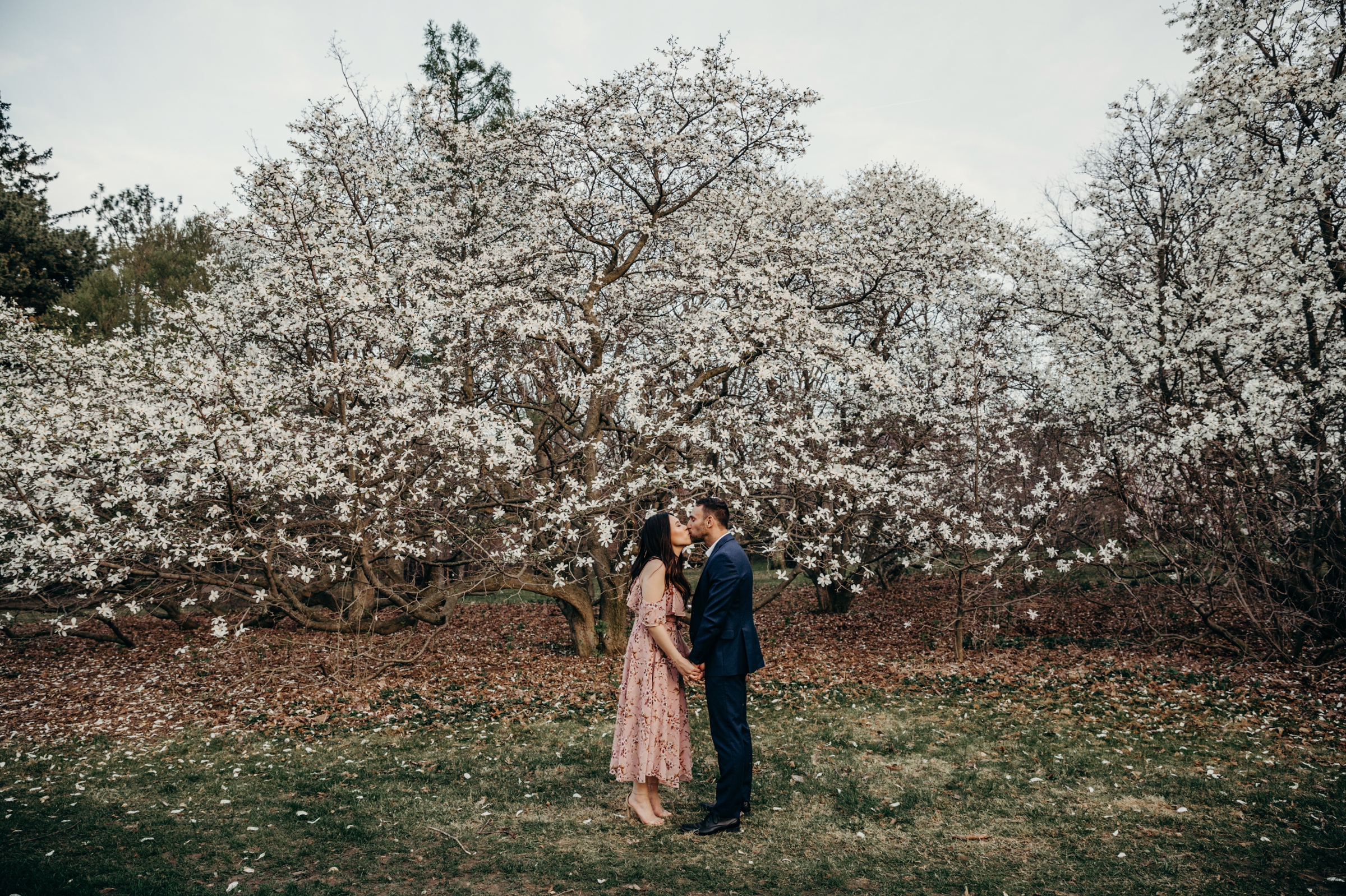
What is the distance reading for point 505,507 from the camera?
34.5 ft

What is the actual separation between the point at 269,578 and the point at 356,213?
18.9 feet

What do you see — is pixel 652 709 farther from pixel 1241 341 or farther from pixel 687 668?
pixel 1241 341

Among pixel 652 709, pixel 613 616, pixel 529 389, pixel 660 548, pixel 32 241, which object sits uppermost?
pixel 32 241

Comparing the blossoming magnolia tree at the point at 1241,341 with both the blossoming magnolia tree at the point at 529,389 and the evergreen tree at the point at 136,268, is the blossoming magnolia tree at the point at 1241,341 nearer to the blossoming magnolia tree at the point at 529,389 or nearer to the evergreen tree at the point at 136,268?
the blossoming magnolia tree at the point at 529,389

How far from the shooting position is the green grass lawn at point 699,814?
13.8 feet

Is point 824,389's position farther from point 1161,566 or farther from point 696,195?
point 1161,566

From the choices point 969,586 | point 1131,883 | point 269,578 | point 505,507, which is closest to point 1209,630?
point 969,586

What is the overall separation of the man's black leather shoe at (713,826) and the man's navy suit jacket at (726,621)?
3.00ft

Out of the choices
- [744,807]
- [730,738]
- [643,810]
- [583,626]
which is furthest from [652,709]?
[583,626]

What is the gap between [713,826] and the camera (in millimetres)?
4734

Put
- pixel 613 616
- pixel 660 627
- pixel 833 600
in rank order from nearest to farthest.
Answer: pixel 660 627 < pixel 613 616 < pixel 833 600

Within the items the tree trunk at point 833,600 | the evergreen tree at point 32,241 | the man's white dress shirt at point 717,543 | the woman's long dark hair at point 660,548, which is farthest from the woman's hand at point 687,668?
the evergreen tree at point 32,241

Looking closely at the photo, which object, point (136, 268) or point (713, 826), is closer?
point (713, 826)

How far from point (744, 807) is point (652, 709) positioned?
0.87 meters
